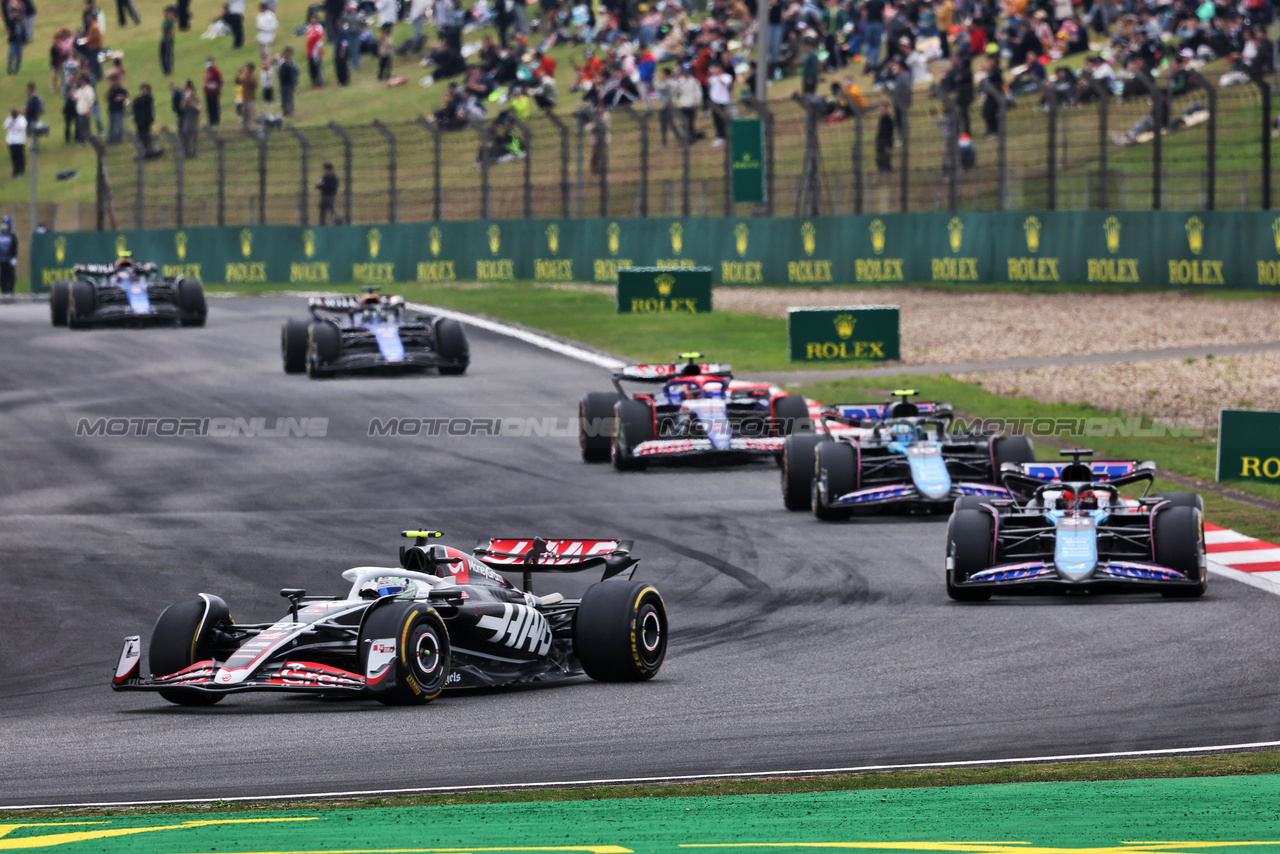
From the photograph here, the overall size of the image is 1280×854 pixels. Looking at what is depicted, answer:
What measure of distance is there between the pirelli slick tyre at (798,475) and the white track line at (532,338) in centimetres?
989

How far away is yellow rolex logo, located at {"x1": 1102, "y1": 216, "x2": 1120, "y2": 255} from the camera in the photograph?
3238cm

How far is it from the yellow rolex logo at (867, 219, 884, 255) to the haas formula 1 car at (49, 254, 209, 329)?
12561 mm

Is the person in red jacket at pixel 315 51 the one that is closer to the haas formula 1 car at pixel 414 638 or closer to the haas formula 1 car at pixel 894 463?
the haas formula 1 car at pixel 894 463

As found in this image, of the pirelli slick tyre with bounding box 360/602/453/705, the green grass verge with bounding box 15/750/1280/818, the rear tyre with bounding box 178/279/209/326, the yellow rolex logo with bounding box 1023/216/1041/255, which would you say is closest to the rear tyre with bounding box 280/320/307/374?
Result: the rear tyre with bounding box 178/279/209/326

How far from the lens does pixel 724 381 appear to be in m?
19.4

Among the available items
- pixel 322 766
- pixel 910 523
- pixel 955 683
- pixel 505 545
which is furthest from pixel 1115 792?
pixel 910 523

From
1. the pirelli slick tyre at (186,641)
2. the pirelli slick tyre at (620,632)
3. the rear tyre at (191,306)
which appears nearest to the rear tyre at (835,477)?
the pirelli slick tyre at (620,632)

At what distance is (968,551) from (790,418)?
21.5 feet

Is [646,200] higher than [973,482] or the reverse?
higher

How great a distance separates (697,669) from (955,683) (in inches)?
56.0

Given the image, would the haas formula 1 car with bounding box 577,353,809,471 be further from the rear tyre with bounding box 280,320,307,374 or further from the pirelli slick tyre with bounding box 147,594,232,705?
the pirelli slick tyre with bounding box 147,594,232,705

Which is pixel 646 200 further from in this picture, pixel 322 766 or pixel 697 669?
pixel 322 766

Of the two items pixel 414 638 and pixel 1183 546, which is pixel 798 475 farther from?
pixel 414 638

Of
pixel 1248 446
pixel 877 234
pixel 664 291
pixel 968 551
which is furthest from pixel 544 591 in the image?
pixel 877 234
